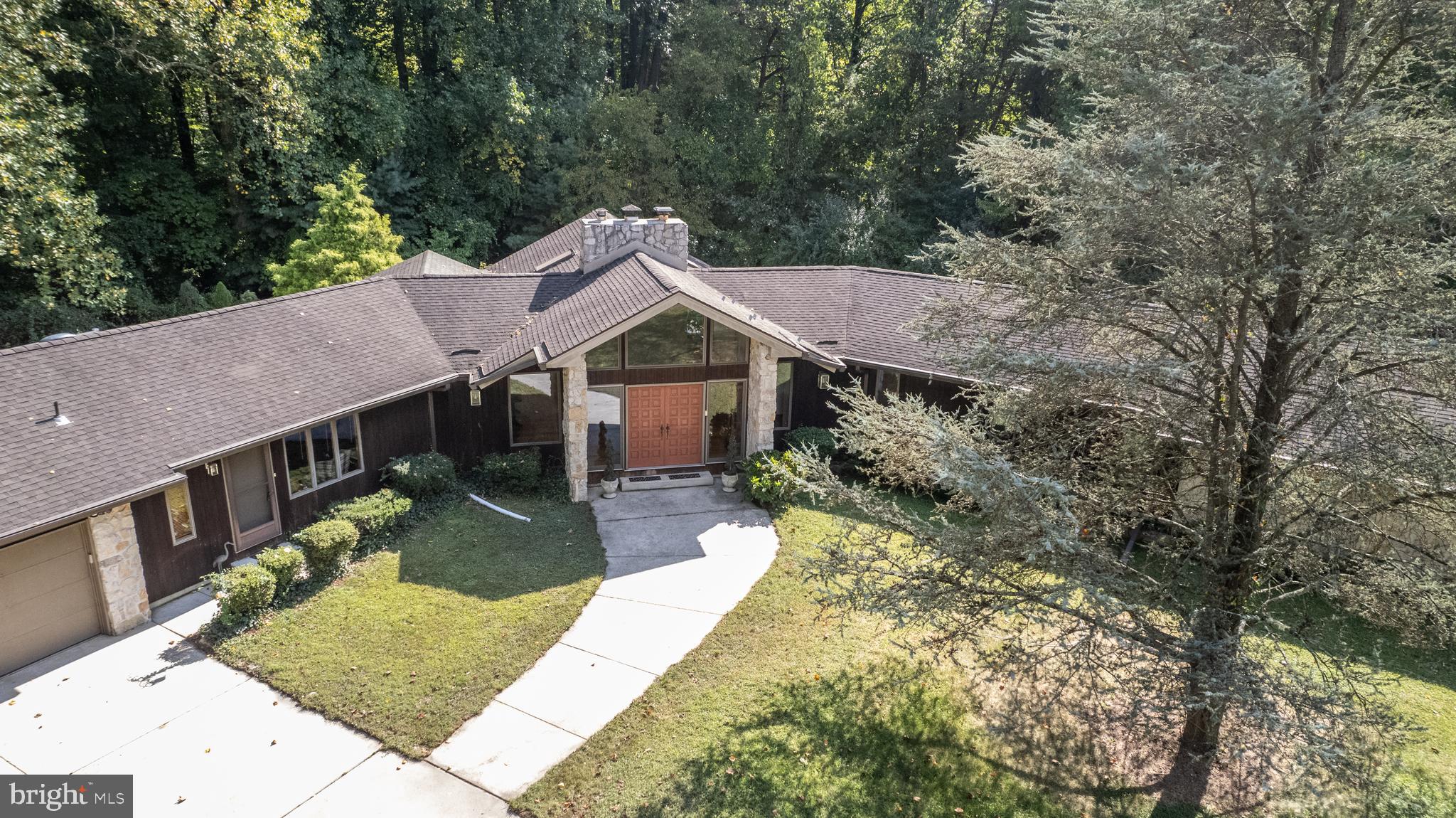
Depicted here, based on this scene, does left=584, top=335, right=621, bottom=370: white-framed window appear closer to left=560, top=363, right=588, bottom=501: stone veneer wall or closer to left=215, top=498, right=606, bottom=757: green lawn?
left=560, top=363, right=588, bottom=501: stone veneer wall

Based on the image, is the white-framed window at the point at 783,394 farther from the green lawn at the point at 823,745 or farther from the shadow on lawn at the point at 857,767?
the shadow on lawn at the point at 857,767

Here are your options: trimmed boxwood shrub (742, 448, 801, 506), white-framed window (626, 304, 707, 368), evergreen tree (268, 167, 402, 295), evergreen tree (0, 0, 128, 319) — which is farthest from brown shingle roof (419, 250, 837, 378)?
evergreen tree (0, 0, 128, 319)

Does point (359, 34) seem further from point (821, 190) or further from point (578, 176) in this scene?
point (821, 190)

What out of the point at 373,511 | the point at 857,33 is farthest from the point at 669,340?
the point at 857,33

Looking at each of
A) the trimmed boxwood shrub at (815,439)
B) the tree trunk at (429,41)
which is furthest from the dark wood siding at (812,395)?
the tree trunk at (429,41)

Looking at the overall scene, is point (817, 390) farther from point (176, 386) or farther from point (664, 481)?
point (176, 386)
